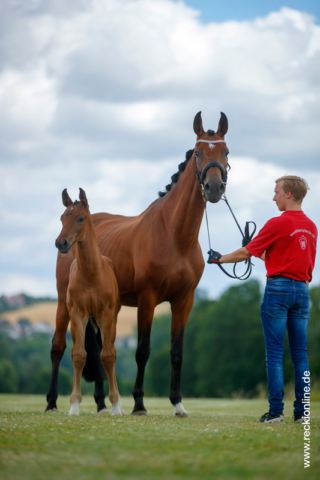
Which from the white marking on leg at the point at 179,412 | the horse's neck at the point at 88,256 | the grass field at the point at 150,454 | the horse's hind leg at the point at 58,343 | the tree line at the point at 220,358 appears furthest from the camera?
the tree line at the point at 220,358

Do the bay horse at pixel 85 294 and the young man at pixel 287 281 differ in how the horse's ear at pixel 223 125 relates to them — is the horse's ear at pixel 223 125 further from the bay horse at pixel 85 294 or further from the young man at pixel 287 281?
the bay horse at pixel 85 294

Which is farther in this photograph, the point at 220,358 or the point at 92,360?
the point at 220,358

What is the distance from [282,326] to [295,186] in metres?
1.56

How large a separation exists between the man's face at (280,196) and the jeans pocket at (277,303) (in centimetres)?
102

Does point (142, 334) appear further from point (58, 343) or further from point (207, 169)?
point (207, 169)

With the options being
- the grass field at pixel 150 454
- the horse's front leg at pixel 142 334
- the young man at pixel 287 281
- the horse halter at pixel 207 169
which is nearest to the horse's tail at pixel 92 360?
the horse's front leg at pixel 142 334

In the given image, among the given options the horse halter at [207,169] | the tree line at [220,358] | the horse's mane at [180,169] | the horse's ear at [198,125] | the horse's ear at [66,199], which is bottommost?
the tree line at [220,358]

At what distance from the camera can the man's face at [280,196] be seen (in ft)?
20.4

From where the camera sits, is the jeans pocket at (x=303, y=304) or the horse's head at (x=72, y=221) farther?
the horse's head at (x=72, y=221)

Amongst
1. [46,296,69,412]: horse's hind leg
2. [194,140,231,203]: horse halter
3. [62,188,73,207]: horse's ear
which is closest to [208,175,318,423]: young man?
[194,140,231,203]: horse halter

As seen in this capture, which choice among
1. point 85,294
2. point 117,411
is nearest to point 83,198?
point 85,294

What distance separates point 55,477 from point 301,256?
3.79 m

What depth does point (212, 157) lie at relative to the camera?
292 inches

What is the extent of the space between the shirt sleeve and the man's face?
13.6 inches
